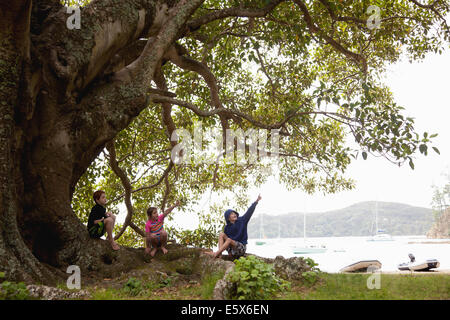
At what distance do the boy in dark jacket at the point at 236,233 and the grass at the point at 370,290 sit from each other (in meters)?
1.60

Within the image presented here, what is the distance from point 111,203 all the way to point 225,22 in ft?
19.1

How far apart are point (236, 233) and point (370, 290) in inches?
103

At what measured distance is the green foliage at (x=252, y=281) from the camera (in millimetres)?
4039

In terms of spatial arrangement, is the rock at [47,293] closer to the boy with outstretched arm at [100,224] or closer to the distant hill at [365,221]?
the boy with outstretched arm at [100,224]

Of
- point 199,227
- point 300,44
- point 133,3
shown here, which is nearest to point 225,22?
point 300,44

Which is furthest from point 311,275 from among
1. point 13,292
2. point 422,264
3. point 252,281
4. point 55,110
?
point 422,264

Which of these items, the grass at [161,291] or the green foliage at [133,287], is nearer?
the grass at [161,291]

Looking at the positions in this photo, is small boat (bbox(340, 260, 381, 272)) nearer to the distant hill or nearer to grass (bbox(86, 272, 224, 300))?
grass (bbox(86, 272, 224, 300))

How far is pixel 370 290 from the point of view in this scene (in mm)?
4539

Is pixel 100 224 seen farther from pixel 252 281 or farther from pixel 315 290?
pixel 315 290

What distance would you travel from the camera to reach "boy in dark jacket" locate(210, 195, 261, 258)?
6.42m

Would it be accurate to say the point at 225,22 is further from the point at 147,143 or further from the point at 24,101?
the point at 24,101

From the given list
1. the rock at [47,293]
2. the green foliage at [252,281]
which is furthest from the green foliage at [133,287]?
the green foliage at [252,281]
